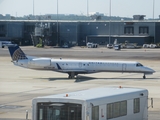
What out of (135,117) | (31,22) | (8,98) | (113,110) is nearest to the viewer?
(113,110)

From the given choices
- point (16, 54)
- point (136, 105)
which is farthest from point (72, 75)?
point (136, 105)

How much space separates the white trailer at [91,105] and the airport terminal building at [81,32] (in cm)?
12917

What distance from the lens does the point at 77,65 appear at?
67938mm

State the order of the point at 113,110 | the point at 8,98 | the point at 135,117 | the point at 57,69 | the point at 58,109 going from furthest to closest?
1. the point at 57,69
2. the point at 8,98
3. the point at 135,117
4. the point at 113,110
5. the point at 58,109

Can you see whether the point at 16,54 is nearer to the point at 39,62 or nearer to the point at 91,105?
the point at 39,62

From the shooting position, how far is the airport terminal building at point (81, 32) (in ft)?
515

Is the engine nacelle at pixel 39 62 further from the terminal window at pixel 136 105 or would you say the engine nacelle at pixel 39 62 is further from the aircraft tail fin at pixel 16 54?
the terminal window at pixel 136 105

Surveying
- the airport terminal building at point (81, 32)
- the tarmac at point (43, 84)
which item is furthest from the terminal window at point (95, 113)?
the airport terminal building at point (81, 32)

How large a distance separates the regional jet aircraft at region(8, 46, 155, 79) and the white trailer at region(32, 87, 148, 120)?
39.6 meters

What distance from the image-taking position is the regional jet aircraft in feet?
218

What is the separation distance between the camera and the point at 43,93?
50.7 meters

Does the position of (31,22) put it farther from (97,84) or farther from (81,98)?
(81,98)

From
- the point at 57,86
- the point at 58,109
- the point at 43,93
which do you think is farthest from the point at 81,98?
the point at 57,86

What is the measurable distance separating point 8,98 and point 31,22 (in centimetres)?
12160
